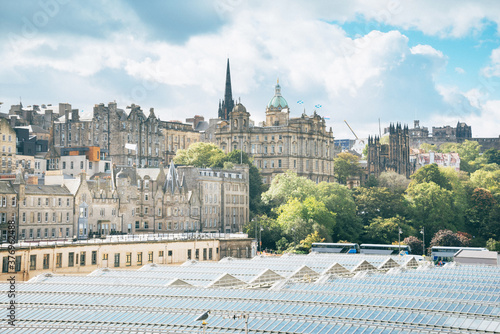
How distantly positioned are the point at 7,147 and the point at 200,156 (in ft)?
137

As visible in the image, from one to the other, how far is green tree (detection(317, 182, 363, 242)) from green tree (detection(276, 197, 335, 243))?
427cm

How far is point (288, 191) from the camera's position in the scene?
15000cm

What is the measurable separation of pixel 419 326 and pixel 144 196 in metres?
90.6

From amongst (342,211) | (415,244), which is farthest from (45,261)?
(342,211)

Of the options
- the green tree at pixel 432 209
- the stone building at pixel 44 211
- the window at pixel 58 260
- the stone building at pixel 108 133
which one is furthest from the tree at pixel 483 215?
the window at pixel 58 260

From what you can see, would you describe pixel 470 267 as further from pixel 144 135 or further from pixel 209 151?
pixel 144 135

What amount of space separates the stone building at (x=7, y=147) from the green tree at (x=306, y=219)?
50854 mm

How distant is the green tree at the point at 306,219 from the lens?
422 feet

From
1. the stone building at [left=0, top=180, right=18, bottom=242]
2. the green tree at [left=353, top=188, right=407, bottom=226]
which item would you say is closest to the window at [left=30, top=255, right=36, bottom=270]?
the stone building at [left=0, top=180, right=18, bottom=242]

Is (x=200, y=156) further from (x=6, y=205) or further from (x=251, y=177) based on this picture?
(x=6, y=205)

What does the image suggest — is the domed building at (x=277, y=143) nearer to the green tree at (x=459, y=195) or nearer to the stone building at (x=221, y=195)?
the green tree at (x=459, y=195)

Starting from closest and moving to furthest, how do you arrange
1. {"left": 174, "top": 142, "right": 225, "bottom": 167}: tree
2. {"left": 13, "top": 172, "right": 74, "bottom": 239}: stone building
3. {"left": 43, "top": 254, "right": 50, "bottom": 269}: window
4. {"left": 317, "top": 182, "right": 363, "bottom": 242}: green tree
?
{"left": 43, "top": 254, "right": 50, "bottom": 269}: window
{"left": 13, "top": 172, "right": 74, "bottom": 239}: stone building
{"left": 317, "top": 182, "right": 363, "bottom": 242}: green tree
{"left": 174, "top": 142, "right": 225, "bottom": 167}: tree

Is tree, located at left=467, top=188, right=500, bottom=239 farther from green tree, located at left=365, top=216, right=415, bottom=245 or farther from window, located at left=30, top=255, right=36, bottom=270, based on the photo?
window, located at left=30, top=255, right=36, bottom=270

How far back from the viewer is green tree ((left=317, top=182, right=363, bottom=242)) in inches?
5482
